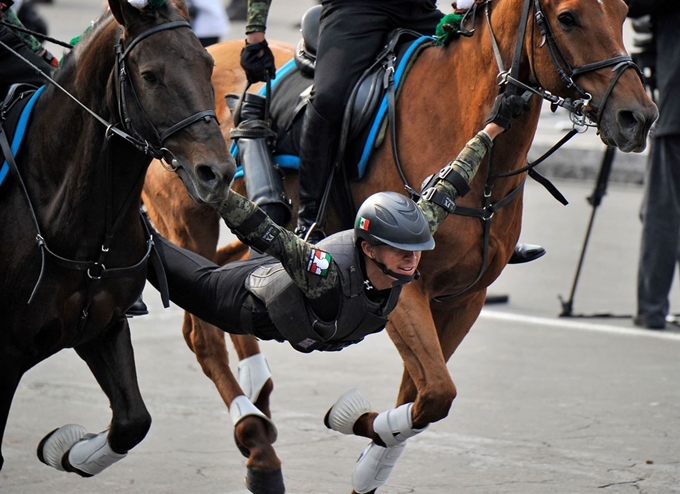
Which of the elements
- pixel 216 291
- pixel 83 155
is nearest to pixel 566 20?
pixel 216 291

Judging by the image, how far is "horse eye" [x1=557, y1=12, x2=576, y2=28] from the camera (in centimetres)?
543

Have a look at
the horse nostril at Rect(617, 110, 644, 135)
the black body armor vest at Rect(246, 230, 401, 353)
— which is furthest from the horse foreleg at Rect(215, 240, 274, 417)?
the horse nostril at Rect(617, 110, 644, 135)

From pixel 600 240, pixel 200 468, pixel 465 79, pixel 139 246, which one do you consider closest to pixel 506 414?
pixel 200 468

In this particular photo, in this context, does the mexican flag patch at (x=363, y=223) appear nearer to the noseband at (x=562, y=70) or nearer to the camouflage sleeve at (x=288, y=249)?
the camouflage sleeve at (x=288, y=249)

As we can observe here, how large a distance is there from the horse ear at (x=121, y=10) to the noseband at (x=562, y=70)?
1738 mm

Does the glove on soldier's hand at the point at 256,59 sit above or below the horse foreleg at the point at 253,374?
above

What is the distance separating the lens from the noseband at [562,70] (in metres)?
5.34

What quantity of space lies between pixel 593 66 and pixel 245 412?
234 cm

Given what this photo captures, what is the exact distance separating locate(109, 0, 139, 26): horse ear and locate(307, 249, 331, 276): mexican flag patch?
108 cm

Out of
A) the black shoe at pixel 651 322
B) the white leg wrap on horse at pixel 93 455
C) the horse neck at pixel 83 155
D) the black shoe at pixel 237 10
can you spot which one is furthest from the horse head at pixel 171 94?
the black shoe at pixel 237 10

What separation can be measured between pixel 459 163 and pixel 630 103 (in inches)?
28.2

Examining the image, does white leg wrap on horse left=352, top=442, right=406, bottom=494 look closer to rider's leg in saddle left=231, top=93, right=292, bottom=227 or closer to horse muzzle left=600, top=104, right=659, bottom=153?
rider's leg in saddle left=231, top=93, right=292, bottom=227

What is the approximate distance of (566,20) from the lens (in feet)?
17.9

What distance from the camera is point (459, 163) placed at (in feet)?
17.4
